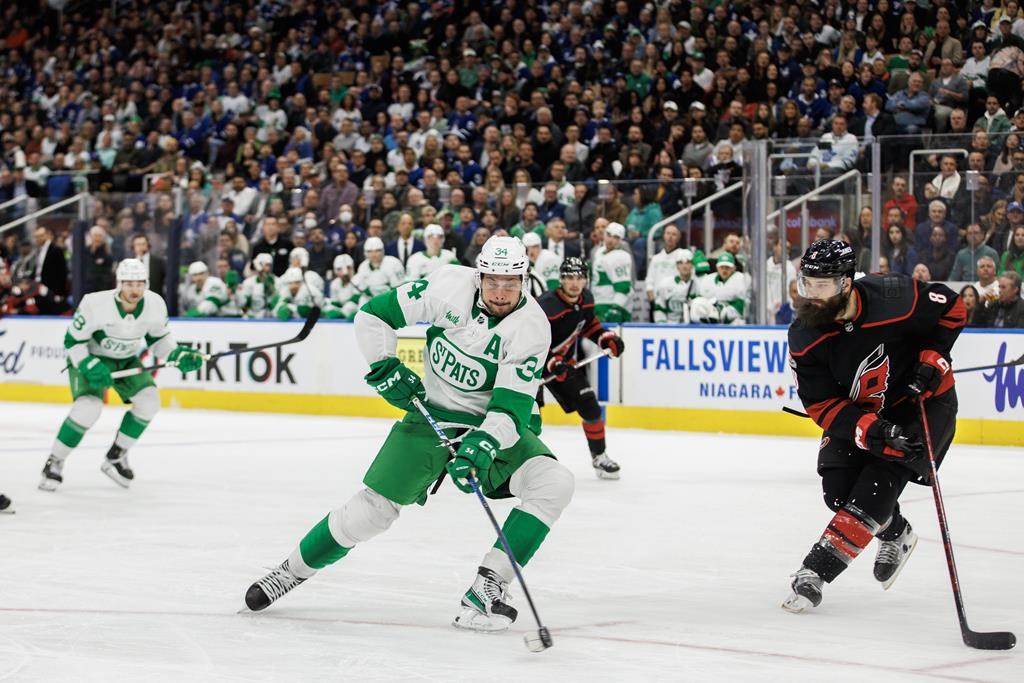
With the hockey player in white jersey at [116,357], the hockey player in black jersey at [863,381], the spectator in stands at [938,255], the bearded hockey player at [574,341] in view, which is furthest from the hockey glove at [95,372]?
the spectator in stands at [938,255]

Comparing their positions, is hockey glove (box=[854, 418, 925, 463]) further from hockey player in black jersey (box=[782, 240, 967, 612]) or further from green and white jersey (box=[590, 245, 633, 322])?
green and white jersey (box=[590, 245, 633, 322])

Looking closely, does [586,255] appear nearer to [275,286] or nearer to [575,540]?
[275,286]

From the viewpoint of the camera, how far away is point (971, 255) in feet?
35.6

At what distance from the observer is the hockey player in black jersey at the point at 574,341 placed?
9188 millimetres

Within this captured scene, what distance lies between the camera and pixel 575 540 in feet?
21.8

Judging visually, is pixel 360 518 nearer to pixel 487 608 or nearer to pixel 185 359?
pixel 487 608

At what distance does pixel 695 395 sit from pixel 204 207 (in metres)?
5.32

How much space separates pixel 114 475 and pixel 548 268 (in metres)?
4.67

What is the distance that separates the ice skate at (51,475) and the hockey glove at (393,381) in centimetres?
429

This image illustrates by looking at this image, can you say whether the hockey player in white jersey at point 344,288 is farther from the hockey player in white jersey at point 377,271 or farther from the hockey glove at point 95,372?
the hockey glove at point 95,372

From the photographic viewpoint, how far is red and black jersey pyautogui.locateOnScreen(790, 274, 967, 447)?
4898 mm

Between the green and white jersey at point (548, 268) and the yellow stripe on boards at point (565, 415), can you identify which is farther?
the green and white jersey at point (548, 268)

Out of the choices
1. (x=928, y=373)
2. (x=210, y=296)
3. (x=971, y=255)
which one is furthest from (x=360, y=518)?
(x=210, y=296)

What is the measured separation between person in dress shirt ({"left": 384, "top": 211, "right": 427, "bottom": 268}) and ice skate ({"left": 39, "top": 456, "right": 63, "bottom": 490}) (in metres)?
5.24
